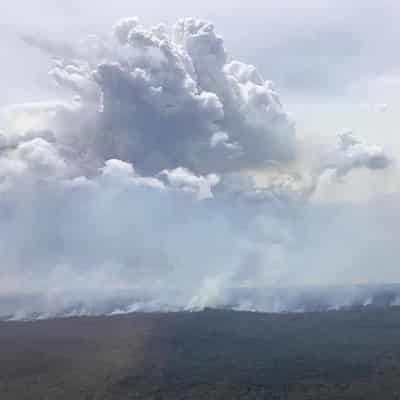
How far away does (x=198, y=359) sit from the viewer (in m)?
108

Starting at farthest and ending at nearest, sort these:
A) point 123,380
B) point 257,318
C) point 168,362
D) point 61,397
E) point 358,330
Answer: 1. point 257,318
2. point 358,330
3. point 168,362
4. point 123,380
5. point 61,397

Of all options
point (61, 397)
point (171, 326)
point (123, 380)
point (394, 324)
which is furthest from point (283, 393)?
point (394, 324)

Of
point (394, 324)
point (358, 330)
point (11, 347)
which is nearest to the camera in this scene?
point (11, 347)

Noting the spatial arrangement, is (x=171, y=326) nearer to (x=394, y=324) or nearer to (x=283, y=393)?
(x=394, y=324)

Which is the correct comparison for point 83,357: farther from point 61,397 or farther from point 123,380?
point 61,397

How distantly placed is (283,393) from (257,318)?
302ft

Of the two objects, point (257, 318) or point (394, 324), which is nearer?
point (394, 324)

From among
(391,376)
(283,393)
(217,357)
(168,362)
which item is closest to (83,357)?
(168,362)

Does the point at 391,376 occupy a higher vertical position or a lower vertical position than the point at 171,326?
lower

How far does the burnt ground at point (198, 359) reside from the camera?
3312 inches

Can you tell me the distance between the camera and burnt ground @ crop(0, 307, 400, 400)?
276 ft

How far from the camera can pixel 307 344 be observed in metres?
123

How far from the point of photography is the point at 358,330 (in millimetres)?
148875

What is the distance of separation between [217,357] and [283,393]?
2811 centimetres
